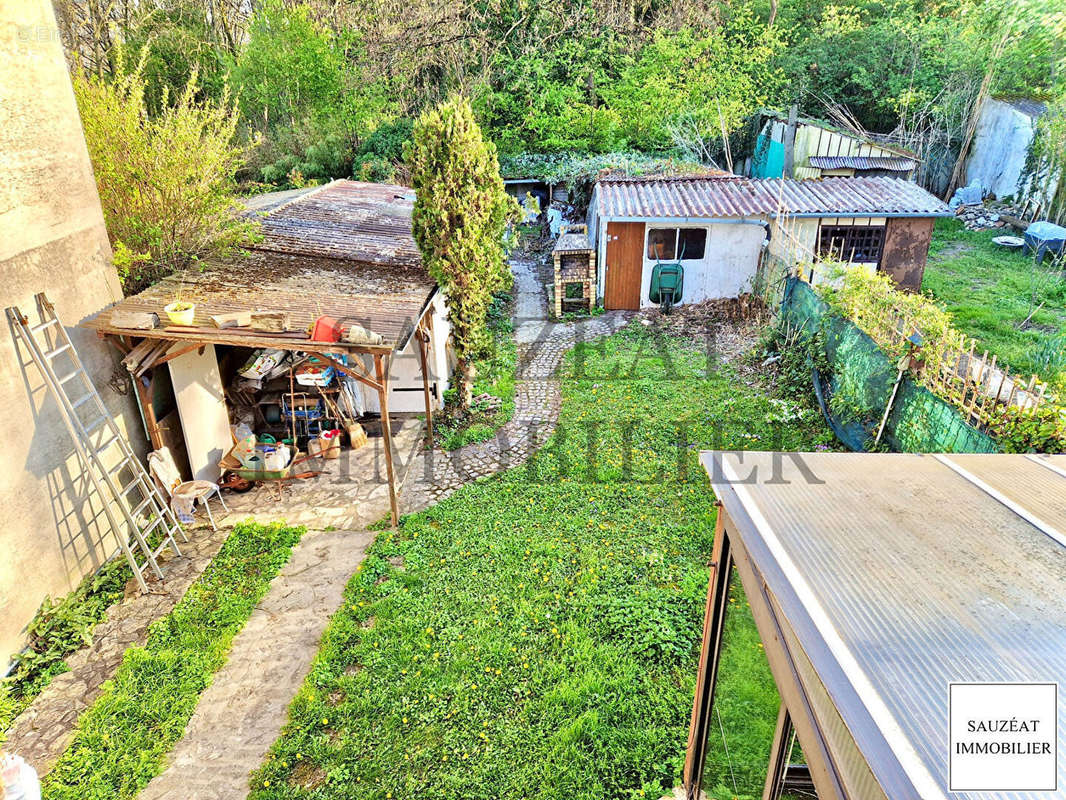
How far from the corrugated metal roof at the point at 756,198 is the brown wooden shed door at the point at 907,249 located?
39cm

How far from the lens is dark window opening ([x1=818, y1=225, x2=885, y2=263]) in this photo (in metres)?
15.1

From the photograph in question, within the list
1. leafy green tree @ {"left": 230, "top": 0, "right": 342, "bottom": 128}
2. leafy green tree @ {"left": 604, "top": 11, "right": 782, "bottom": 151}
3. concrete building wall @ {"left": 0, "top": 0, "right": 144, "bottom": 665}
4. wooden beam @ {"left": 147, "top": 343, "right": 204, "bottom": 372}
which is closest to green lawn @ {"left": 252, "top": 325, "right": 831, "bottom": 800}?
concrete building wall @ {"left": 0, "top": 0, "right": 144, "bottom": 665}

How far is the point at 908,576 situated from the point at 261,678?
610 centimetres

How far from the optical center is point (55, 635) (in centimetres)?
657

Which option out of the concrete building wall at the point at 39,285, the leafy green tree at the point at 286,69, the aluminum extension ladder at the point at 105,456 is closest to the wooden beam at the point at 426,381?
the aluminum extension ladder at the point at 105,456

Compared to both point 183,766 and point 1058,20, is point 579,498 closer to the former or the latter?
point 183,766

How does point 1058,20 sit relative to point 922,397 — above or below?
above

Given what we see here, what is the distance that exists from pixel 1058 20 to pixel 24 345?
19.1m

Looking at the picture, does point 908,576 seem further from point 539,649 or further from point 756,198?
point 756,198

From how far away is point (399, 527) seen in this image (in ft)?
27.9

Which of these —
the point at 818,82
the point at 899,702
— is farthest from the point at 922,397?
the point at 818,82

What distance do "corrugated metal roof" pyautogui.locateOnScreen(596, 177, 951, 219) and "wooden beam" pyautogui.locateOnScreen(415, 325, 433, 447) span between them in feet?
23.0

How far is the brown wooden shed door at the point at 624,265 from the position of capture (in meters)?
15.7

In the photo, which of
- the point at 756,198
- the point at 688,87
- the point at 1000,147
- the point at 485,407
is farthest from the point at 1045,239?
the point at 485,407
